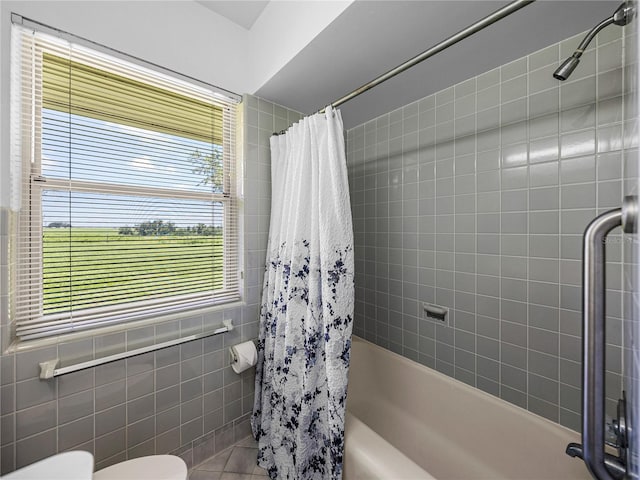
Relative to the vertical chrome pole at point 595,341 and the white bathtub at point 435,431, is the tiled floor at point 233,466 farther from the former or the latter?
the vertical chrome pole at point 595,341

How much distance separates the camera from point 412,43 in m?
1.17

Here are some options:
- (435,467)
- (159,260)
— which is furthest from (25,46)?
(435,467)

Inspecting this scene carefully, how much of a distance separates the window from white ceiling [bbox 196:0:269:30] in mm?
432

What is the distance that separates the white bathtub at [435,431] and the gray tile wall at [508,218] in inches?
3.6

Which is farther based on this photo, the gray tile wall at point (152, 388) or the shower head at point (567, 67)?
the gray tile wall at point (152, 388)

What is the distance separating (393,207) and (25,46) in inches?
76.8

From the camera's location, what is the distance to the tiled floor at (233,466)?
1401mm

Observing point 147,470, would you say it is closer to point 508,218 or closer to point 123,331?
Result: point 123,331

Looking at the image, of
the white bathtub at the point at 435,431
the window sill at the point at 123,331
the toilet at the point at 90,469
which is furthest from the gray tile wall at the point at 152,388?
the white bathtub at the point at 435,431

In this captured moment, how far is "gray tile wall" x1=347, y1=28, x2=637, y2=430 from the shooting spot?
112 centimetres


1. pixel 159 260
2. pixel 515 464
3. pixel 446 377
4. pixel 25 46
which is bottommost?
Answer: pixel 515 464

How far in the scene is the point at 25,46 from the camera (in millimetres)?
1030

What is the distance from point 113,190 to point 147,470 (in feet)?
3.87

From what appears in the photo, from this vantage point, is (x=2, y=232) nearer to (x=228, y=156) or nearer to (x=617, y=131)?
(x=228, y=156)
